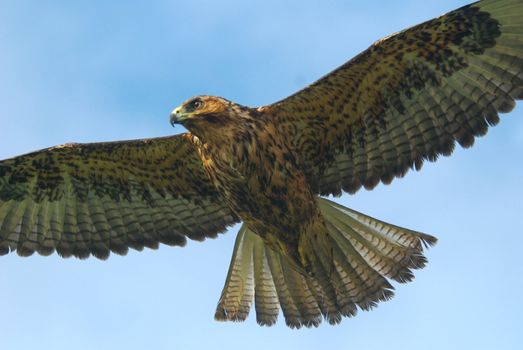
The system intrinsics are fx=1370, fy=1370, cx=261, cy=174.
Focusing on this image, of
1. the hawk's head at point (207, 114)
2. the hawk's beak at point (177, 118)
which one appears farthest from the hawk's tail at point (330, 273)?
the hawk's beak at point (177, 118)

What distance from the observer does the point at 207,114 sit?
1789cm

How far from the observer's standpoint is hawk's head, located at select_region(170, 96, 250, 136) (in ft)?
58.6

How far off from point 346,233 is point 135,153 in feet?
10.4

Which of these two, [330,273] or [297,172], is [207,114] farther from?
[330,273]

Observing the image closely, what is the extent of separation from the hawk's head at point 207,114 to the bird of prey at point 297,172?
2 cm

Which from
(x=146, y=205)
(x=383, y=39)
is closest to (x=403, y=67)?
(x=383, y=39)

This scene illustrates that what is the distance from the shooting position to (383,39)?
17672 mm

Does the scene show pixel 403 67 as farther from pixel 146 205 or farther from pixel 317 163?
pixel 146 205

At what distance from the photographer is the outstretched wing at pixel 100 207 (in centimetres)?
1970

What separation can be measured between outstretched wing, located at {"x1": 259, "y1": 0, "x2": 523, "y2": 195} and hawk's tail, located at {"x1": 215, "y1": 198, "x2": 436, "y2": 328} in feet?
2.20

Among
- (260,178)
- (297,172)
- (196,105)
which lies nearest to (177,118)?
(196,105)

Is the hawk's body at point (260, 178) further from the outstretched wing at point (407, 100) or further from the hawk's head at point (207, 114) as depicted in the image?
the outstretched wing at point (407, 100)

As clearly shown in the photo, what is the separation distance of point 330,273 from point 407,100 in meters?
2.65

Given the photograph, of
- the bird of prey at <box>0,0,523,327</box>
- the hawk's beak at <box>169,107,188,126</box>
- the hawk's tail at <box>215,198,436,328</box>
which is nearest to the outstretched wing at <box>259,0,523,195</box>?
the bird of prey at <box>0,0,523,327</box>
